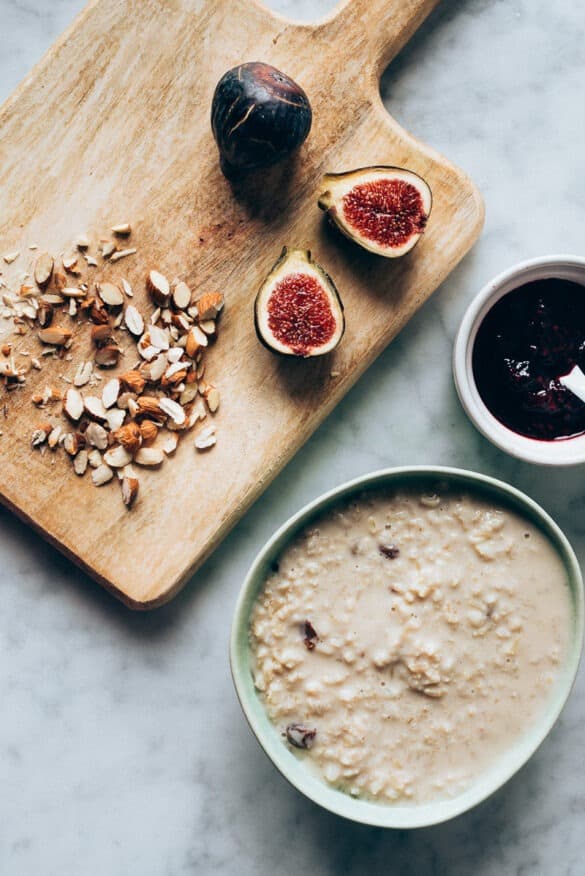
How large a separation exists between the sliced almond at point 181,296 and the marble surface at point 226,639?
0.48 metres

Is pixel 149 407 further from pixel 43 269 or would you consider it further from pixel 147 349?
pixel 43 269

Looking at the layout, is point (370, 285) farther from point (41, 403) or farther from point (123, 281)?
point (41, 403)

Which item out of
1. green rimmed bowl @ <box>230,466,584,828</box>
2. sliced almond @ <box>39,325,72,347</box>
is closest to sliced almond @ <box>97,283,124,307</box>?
sliced almond @ <box>39,325,72,347</box>

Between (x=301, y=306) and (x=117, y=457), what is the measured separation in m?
0.58

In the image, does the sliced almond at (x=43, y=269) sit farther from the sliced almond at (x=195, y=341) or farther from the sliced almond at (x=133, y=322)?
the sliced almond at (x=195, y=341)

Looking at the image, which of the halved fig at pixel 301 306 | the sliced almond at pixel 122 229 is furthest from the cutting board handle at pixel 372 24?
the sliced almond at pixel 122 229

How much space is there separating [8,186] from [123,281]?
0.36m

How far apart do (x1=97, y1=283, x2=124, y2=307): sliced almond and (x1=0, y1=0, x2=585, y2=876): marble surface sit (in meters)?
0.60

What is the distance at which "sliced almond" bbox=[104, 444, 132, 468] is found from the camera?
80.5 inches

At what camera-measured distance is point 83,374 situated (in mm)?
2059

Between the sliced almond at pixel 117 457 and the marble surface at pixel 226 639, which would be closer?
the sliced almond at pixel 117 457

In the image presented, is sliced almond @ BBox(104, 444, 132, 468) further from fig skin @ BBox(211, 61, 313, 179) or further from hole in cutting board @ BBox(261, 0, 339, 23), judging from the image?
hole in cutting board @ BBox(261, 0, 339, 23)

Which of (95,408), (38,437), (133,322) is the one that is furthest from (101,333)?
(38,437)

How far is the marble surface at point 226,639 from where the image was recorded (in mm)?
2166
